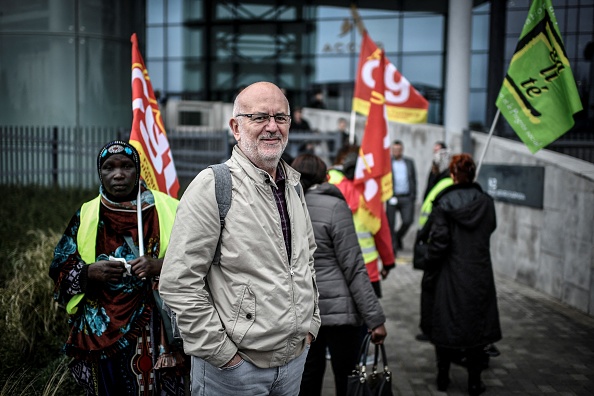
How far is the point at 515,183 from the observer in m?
8.87

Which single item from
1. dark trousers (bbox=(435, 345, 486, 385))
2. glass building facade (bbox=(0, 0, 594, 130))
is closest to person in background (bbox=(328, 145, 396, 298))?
dark trousers (bbox=(435, 345, 486, 385))

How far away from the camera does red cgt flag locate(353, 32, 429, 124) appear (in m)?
7.65

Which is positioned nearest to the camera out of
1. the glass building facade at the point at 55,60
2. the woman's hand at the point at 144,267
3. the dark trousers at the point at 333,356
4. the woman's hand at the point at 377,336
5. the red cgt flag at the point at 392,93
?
the woman's hand at the point at 144,267

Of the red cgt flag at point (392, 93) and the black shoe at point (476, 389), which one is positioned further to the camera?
the red cgt flag at point (392, 93)

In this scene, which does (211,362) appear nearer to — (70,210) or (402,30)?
(70,210)

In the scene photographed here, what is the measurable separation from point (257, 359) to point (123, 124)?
15.5m

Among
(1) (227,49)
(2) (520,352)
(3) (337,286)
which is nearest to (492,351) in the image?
(2) (520,352)

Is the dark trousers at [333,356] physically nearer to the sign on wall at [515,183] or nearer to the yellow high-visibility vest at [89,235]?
the yellow high-visibility vest at [89,235]

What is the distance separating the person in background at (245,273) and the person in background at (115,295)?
85 centimetres

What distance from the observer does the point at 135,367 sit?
141 inches

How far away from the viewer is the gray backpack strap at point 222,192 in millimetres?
2605

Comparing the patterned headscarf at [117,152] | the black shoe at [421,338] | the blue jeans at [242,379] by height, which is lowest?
the black shoe at [421,338]

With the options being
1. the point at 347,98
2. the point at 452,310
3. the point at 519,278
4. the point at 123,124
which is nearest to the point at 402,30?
the point at 347,98

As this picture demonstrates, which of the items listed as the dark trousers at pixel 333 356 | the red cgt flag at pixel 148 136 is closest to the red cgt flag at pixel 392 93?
the red cgt flag at pixel 148 136
